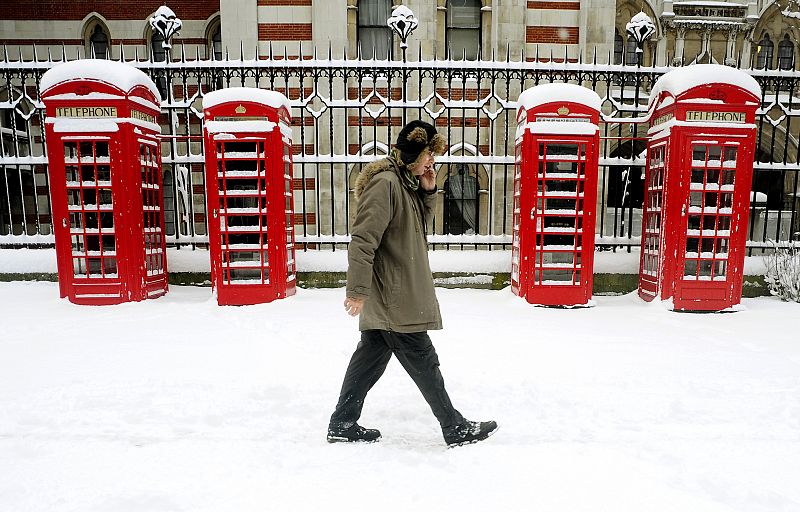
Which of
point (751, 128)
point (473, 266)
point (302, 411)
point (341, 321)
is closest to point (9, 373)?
point (302, 411)

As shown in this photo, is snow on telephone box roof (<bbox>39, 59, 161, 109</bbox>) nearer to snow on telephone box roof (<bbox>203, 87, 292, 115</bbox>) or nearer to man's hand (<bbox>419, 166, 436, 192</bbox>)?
snow on telephone box roof (<bbox>203, 87, 292, 115</bbox>)

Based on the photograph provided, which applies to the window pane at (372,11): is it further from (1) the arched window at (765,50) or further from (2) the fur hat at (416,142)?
(1) the arched window at (765,50)

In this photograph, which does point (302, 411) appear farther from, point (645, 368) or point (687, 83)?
point (687, 83)

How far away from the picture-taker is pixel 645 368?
3719 millimetres

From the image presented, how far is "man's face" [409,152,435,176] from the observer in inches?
99.0

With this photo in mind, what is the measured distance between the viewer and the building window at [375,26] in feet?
Result: 35.5

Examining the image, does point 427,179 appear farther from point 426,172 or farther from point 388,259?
point 388,259

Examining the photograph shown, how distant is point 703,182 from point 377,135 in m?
6.60

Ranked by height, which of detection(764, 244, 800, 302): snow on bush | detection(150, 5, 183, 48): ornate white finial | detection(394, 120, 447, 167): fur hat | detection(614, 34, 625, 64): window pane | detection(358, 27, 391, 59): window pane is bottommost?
detection(764, 244, 800, 302): snow on bush

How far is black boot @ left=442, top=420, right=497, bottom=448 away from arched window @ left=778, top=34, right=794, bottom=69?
70.1 feet

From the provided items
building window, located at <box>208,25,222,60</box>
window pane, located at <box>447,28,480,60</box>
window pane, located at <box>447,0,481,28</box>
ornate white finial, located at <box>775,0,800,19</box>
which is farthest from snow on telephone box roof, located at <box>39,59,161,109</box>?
ornate white finial, located at <box>775,0,800,19</box>

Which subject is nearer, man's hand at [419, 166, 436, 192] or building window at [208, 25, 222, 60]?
man's hand at [419, 166, 436, 192]

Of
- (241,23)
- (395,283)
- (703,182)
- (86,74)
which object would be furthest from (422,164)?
(241,23)

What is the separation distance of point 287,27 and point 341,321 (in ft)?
26.6
